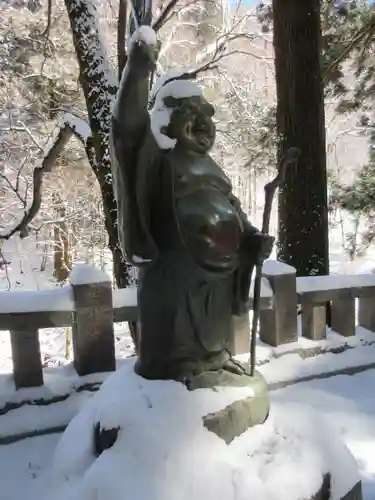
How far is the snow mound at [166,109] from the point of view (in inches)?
88.0

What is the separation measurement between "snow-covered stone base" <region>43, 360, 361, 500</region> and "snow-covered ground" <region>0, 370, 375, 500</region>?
371 millimetres

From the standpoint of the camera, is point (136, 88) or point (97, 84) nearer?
point (136, 88)

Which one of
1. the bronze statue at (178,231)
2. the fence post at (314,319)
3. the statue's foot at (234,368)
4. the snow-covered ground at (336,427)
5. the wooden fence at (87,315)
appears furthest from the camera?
the fence post at (314,319)

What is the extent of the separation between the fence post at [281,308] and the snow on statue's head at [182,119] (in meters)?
2.10

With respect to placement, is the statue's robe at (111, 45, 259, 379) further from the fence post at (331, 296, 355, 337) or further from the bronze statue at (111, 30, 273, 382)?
the fence post at (331, 296, 355, 337)

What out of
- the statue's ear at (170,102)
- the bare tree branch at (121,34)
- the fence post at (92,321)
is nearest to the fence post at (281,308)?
the fence post at (92,321)

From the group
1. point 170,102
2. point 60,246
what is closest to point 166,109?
point 170,102

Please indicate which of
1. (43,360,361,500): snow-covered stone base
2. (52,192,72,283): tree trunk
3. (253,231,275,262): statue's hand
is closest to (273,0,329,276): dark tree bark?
(43,360,361,500): snow-covered stone base

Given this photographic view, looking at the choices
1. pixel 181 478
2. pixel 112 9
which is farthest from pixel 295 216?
pixel 112 9

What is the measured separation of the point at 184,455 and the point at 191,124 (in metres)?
1.30

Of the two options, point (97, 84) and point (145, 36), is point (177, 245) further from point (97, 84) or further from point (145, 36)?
point (97, 84)

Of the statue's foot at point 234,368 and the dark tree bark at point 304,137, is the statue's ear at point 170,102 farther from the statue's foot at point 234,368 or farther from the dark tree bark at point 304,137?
the dark tree bark at point 304,137

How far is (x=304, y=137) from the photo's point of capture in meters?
5.45

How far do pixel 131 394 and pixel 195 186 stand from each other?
2.98 ft
